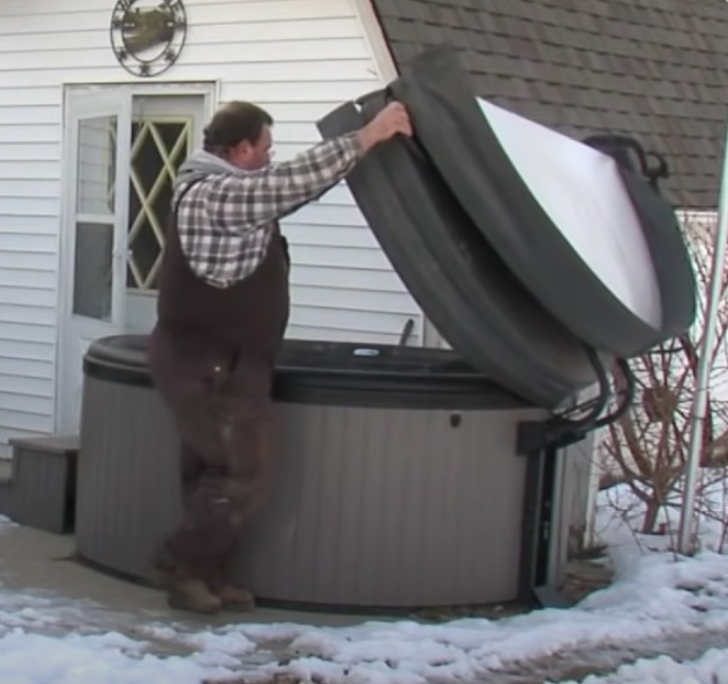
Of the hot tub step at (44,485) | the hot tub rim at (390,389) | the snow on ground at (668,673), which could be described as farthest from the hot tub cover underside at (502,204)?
the hot tub step at (44,485)

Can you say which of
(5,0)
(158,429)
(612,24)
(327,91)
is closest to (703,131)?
(612,24)

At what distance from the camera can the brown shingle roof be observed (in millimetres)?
8062

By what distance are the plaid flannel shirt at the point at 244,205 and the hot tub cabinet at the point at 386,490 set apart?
60 cm

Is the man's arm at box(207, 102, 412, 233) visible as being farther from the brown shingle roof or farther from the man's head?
the brown shingle roof

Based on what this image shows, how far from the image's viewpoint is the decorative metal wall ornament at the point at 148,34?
8.47 metres

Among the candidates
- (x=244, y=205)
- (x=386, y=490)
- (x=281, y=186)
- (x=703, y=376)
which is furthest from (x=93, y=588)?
(x=703, y=376)

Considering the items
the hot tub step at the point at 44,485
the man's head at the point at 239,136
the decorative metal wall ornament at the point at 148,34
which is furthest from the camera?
the decorative metal wall ornament at the point at 148,34

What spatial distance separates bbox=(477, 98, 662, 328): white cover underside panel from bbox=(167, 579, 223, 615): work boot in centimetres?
193

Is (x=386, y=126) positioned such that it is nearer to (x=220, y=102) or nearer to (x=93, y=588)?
(x=93, y=588)

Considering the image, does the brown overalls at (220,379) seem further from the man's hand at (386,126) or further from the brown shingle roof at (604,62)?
the brown shingle roof at (604,62)

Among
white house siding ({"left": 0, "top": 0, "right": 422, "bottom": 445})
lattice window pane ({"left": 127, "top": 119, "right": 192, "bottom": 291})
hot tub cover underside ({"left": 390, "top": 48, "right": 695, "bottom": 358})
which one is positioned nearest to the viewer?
hot tub cover underside ({"left": 390, "top": 48, "right": 695, "bottom": 358})

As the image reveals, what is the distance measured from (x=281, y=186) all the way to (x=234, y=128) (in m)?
0.40

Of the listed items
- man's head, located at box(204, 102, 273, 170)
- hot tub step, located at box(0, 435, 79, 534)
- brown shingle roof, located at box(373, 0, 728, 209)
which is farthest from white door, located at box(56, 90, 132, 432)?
man's head, located at box(204, 102, 273, 170)

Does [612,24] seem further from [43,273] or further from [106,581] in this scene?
[106,581]
